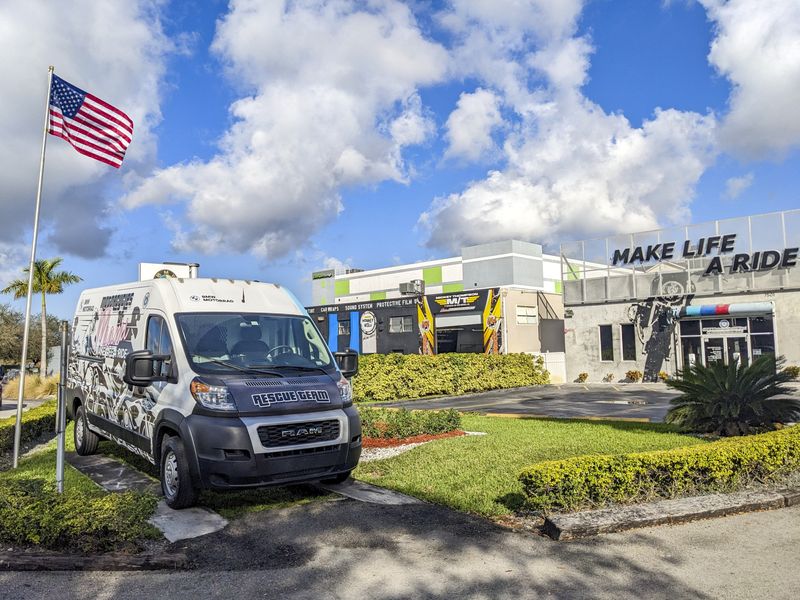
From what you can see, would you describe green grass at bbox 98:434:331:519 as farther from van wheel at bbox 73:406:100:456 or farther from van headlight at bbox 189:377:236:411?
van wheel at bbox 73:406:100:456

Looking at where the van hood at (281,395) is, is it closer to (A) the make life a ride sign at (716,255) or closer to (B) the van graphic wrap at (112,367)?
(B) the van graphic wrap at (112,367)

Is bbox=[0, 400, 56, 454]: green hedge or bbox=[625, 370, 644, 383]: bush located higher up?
bbox=[625, 370, 644, 383]: bush

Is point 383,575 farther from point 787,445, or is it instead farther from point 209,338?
point 787,445

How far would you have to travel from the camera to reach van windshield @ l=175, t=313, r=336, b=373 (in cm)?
718

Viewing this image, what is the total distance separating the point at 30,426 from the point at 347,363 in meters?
8.17

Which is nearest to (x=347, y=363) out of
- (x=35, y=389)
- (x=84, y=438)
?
(x=84, y=438)

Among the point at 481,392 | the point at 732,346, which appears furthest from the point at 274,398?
the point at 732,346

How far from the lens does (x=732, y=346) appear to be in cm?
2781

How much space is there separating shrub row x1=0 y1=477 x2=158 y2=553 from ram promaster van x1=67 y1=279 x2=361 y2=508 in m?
1.09

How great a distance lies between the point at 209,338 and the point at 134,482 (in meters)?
2.50

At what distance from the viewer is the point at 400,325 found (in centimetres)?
4538

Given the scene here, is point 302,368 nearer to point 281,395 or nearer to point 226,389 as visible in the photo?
point 281,395

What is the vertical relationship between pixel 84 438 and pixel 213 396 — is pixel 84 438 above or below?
below

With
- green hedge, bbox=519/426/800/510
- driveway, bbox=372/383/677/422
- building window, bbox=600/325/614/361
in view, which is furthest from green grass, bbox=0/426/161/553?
building window, bbox=600/325/614/361
